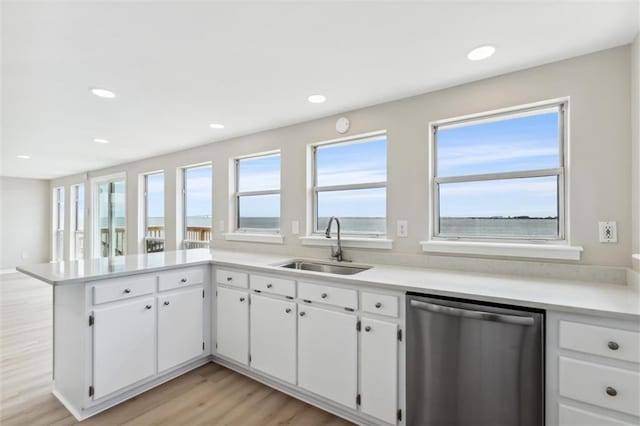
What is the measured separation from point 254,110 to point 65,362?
8.03 ft

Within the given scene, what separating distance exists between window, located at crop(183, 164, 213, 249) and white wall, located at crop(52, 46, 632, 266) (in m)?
0.77

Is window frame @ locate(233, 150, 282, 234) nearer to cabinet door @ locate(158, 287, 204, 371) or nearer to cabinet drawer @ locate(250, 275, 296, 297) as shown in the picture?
cabinet drawer @ locate(250, 275, 296, 297)

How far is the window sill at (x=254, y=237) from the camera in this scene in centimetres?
332

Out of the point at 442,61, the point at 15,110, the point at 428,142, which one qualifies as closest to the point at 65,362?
the point at 15,110

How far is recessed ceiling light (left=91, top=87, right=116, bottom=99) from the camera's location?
2383mm

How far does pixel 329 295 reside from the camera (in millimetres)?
2068

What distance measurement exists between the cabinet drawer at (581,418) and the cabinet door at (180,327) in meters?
2.52

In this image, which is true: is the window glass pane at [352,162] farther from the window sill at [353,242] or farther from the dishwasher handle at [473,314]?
the dishwasher handle at [473,314]

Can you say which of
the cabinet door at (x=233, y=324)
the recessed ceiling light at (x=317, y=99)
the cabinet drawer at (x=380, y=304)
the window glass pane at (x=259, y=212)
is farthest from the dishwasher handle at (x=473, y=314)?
the window glass pane at (x=259, y=212)

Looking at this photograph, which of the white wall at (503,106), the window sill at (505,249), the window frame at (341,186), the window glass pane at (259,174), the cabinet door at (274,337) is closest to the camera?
the white wall at (503,106)

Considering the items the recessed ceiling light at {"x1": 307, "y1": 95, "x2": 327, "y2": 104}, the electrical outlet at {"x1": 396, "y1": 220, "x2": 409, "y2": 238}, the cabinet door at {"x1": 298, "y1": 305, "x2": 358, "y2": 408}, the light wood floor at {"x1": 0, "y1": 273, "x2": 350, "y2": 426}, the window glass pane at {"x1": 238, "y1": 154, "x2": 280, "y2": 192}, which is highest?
the recessed ceiling light at {"x1": 307, "y1": 95, "x2": 327, "y2": 104}

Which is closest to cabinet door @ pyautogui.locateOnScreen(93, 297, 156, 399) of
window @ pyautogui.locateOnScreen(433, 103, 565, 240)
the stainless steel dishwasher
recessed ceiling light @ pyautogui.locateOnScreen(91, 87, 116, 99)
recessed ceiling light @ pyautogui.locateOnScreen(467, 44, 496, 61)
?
recessed ceiling light @ pyautogui.locateOnScreen(91, 87, 116, 99)

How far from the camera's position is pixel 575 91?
6.23ft

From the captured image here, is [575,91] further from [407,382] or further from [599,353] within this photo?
[407,382]
